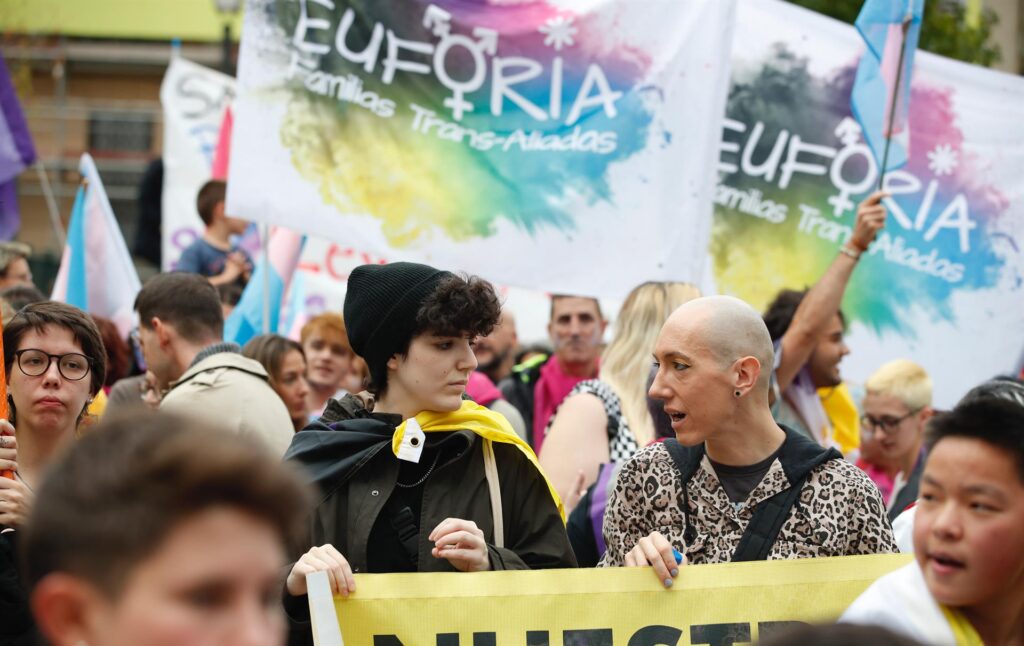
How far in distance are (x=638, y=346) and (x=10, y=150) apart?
4.84 meters

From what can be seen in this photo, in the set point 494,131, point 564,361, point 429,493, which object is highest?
point 494,131

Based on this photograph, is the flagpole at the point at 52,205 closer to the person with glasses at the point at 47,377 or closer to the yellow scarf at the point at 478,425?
the person with glasses at the point at 47,377

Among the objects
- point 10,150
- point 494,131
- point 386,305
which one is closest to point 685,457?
point 386,305

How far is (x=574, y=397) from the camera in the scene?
5.48m

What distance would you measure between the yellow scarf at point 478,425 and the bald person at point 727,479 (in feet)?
0.93

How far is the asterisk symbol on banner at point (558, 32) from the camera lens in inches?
275

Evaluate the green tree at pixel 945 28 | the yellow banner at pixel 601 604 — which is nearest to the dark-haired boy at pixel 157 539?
the yellow banner at pixel 601 604

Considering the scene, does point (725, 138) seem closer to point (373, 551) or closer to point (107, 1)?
point (373, 551)

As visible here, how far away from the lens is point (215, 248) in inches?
351

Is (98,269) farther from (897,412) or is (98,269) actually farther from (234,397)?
(897,412)

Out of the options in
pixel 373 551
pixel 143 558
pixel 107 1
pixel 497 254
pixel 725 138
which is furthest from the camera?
pixel 107 1

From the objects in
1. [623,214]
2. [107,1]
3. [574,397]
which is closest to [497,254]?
[623,214]

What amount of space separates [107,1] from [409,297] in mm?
37286

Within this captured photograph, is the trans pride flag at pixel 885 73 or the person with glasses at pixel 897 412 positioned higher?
the trans pride flag at pixel 885 73
